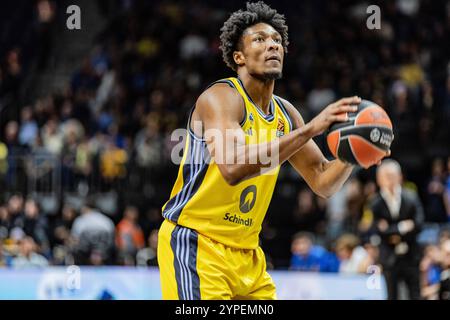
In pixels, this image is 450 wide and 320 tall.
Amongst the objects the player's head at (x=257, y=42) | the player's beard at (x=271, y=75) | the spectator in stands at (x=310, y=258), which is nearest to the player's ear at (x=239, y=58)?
the player's head at (x=257, y=42)

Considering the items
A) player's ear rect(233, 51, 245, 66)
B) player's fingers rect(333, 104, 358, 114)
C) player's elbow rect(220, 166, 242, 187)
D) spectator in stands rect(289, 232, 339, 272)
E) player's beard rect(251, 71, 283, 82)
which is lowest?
spectator in stands rect(289, 232, 339, 272)

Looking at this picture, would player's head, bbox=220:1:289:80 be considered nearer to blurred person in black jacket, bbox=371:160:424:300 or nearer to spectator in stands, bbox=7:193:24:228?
blurred person in black jacket, bbox=371:160:424:300

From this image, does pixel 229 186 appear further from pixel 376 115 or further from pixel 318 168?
pixel 376 115

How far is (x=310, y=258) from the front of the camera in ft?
38.5

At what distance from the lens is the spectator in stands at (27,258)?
1191 cm

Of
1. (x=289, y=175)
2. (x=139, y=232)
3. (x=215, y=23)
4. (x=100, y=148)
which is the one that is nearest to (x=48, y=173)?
(x=100, y=148)

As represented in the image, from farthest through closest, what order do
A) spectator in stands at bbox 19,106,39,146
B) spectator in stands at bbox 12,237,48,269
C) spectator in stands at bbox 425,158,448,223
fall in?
spectator in stands at bbox 19,106,39,146 → spectator in stands at bbox 425,158,448,223 → spectator in stands at bbox 12,237,48,269

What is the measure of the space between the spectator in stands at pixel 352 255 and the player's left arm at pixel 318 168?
4898mm

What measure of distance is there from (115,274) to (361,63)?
22.5 feet

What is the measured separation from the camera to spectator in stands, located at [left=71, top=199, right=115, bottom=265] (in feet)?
38.3

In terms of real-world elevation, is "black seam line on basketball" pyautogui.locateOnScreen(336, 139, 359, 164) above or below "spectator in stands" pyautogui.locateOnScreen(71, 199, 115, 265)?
above

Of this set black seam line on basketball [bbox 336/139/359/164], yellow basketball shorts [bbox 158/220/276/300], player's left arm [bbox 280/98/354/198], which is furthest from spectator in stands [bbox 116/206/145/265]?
black seam line on basketball [bbox 336/139/359/164]

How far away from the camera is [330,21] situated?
678 inches

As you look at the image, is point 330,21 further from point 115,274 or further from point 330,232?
point 115,274
